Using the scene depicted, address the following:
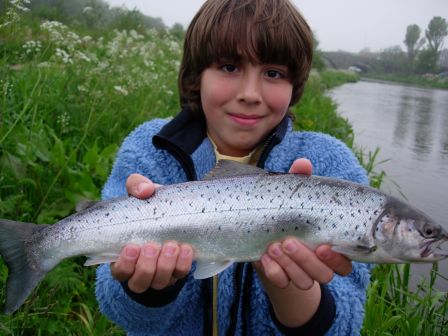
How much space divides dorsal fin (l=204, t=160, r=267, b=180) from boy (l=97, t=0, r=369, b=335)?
23 centimetres

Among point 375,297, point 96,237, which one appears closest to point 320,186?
point 96,237

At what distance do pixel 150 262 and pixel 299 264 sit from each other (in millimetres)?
678

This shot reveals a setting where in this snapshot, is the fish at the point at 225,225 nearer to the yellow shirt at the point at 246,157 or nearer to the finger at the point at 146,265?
the finger at the point at 146,265

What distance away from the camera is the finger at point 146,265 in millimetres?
2094

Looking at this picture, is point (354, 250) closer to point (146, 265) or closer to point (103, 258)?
point (146, 265)

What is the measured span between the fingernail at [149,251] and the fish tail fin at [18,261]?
54 centimetres


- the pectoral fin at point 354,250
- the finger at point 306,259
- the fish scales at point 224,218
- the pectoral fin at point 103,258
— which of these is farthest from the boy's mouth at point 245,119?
the pectoral fin at point 103,258

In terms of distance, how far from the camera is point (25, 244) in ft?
7.40

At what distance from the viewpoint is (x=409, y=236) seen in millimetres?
2070

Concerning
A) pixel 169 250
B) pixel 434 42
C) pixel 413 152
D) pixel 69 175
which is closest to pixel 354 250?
pixel 169 250

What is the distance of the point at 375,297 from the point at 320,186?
202 centimetres

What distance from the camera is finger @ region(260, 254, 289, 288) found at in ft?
7.00

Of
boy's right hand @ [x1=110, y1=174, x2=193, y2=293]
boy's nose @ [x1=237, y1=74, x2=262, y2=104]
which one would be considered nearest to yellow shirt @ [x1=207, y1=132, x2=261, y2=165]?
boy's nose @ [x1=237, y1=74, x2=262, y2=104]

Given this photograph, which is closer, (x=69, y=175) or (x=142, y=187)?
(x=142, y=187)
